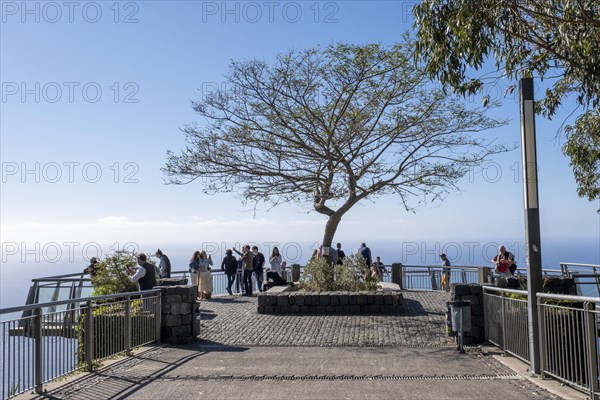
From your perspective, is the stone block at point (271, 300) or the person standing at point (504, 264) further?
the person standing at point (504, 264)

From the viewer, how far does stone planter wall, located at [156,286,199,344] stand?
13094mm

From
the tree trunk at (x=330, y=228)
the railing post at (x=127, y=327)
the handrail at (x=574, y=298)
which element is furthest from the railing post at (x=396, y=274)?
the handrail at (x=574, y=298)

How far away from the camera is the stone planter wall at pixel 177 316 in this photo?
13.1m

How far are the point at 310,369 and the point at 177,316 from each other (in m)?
4.14

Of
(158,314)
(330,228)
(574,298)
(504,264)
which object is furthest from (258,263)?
(574,298)

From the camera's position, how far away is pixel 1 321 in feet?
25.2

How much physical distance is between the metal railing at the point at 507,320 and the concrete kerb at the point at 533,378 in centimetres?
11

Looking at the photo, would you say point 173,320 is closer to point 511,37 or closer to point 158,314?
point 158,314

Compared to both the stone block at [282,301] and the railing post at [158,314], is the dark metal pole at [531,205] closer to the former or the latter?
the railing post at [158,314]

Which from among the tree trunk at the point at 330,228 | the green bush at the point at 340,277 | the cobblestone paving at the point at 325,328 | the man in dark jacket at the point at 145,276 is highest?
the tree trunk at the point at 330,228

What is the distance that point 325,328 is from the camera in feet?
50.2

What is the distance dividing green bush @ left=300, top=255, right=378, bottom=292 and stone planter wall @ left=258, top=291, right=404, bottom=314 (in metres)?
1.60

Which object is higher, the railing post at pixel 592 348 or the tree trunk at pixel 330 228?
the tree trunk at pixel 330 228

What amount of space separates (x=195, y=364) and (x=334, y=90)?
13779 millimetres
